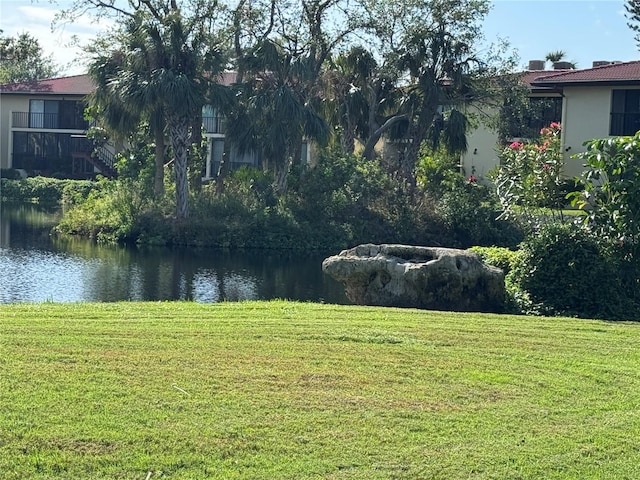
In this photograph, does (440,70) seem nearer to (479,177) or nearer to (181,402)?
(479,177)

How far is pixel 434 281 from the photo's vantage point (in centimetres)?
1406

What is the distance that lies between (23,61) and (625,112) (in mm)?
53484

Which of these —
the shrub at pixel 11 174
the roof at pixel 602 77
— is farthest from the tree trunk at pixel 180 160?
the shrub at pixel 11 174

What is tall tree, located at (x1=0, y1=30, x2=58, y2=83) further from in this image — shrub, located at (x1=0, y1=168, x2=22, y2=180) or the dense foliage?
the dense foliage

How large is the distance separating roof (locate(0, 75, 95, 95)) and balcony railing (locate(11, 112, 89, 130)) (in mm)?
1539

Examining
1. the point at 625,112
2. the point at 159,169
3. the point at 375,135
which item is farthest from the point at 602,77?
the point at 159,169

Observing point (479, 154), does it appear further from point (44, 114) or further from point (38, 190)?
point (44, 114)

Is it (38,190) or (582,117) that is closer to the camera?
(582,117)

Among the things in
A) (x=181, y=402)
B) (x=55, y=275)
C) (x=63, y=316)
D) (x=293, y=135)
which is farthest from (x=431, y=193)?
(x=181, y=402)

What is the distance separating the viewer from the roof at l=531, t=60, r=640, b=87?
108ft

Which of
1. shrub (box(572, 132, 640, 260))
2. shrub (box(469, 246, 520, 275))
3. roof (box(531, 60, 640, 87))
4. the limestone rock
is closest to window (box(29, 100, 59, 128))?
roof (box(531, 60, 640, 87))

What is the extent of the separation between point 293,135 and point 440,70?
7.03 metres

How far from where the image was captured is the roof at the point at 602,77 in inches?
1292

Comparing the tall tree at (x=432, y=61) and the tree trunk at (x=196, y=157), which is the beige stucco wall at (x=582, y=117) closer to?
the tall tree at (x=432, y=61)
